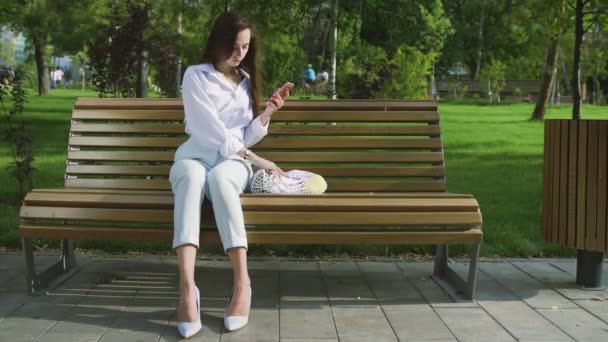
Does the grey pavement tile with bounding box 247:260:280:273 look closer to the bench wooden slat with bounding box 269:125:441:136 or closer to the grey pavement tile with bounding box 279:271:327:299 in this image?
the grey pavement tile with bounding box 279:271:327:299

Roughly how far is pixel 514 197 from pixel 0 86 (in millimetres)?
4700

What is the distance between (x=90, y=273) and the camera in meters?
4.88

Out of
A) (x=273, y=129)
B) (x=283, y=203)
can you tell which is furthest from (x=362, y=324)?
(x=273, y=129)

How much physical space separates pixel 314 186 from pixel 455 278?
96 cm

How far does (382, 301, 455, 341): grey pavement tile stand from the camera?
3.72m

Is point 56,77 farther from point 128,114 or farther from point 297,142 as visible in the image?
point 297,142

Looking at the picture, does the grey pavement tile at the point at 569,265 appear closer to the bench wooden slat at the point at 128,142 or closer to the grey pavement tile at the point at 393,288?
the grey pavement tile at the point at 393,288

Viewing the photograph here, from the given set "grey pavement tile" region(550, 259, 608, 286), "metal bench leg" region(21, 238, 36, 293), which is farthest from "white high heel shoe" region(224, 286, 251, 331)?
"grey pavement tile" region(550, 259, 608, 286)

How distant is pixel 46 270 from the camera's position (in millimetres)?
4547

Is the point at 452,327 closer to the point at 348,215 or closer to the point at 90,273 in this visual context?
the point at 348,215

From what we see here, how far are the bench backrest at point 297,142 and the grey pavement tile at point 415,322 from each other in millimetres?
887

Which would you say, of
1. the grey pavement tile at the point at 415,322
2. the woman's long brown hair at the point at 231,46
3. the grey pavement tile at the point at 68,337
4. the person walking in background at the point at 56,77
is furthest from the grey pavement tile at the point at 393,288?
the person walking in background at the point at 56,77

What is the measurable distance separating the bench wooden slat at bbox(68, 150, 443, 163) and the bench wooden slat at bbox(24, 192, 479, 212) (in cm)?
70

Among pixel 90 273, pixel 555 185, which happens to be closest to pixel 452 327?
pixel 555 185
